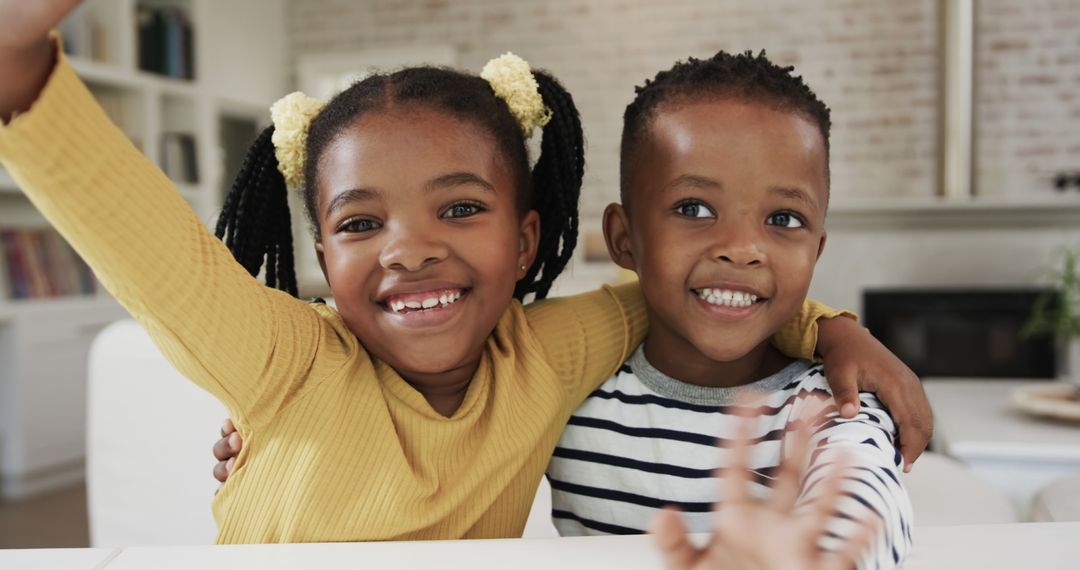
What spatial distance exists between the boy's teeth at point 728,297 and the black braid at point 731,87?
0.64 feet

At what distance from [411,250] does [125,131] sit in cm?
437

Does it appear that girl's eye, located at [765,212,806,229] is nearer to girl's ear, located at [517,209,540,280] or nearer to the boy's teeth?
the boy's teeth

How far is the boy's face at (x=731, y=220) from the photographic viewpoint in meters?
0.96

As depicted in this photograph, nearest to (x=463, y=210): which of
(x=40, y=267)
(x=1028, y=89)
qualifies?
(x=40, y=267)

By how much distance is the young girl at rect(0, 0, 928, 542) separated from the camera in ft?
2.44

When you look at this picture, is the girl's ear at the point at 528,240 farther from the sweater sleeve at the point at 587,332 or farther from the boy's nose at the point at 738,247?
the boy's nose at the point at 738,247

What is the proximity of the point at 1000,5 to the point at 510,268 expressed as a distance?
4.79 meters

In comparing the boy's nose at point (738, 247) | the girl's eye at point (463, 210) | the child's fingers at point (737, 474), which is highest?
the girl's eye at point (463, 210)

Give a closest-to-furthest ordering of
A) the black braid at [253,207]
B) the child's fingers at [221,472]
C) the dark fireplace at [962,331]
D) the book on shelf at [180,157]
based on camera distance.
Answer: the child's fingers at [221,472] → the black braid at [253,207] → the dark fireplace at [962,331] → the book on shelf at [180,157]

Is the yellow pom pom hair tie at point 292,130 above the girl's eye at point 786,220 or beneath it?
above

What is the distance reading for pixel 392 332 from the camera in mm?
914

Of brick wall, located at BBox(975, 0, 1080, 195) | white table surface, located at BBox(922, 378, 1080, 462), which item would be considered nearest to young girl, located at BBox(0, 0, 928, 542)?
white table surface, located at BBox(922, 378, 1080, 462)

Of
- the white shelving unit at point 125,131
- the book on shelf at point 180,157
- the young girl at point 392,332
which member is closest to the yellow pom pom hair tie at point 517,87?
the young girl at point 392,332

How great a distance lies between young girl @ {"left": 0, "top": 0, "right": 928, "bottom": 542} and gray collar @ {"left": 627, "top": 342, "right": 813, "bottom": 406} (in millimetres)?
44
